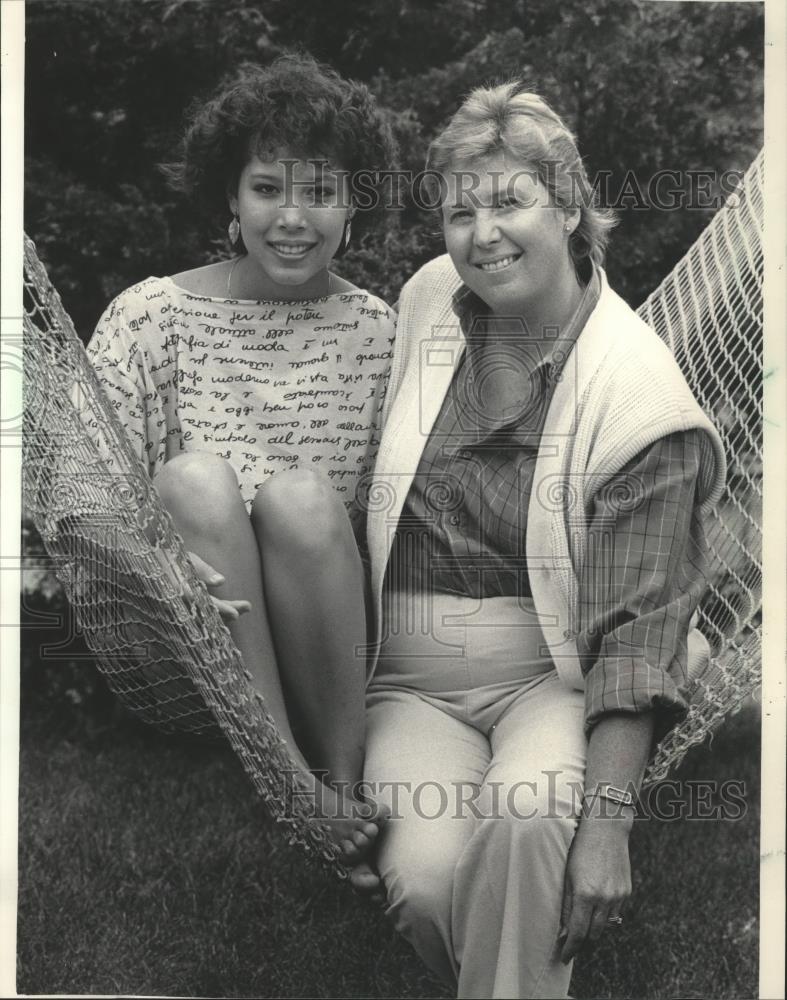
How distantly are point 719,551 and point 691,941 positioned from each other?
24.7 inches

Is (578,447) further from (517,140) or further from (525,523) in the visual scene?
(517,140)

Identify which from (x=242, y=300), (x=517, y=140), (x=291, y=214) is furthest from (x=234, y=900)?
(x=517, y=140)

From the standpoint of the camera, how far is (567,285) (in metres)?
1.61

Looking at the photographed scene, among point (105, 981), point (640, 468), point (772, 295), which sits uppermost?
point (772, 295)

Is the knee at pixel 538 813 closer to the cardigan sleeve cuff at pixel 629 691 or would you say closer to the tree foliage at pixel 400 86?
the cardigan sleeve cuff at pixel 629 691

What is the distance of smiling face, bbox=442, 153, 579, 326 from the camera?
157cm

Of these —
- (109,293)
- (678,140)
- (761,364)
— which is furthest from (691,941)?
(109,293)

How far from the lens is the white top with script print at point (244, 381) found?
1.69 meters

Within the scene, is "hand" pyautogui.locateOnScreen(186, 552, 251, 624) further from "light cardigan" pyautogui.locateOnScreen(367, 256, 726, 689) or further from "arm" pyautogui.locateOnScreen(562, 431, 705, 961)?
"arm" pyautogui.locateOnScreen(562, 431, 705, 961)

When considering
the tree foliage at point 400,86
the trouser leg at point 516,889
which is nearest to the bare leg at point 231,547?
the trouser leg at point 516,889

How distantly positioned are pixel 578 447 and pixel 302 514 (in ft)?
1.04

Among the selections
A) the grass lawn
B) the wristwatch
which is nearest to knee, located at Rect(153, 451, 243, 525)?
the wristwatch

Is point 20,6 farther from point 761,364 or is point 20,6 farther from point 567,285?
point 761,364

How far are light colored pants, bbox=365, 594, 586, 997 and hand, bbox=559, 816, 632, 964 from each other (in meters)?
0.01
